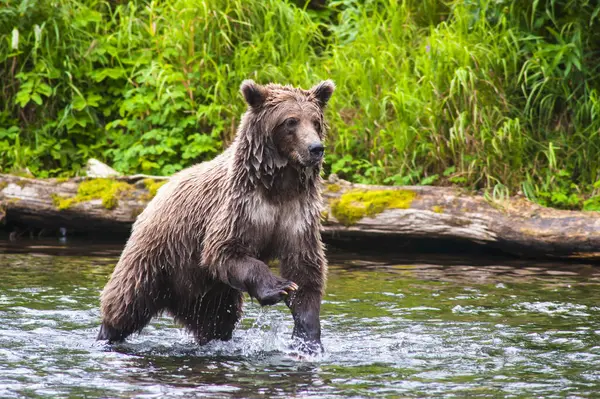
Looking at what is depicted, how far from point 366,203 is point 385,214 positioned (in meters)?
0.23

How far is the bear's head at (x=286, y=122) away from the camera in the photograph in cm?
597

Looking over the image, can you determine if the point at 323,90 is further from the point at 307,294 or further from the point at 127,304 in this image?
the point at 127,304

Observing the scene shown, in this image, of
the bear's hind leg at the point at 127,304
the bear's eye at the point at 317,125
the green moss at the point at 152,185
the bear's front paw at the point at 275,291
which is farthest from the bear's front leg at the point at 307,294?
the green moss at the point at 152,185

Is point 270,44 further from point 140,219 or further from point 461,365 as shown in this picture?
point 461,365

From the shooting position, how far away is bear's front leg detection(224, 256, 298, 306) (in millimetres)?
5789

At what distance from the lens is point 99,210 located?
1048 centimetres

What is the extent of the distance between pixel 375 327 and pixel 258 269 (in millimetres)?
1365

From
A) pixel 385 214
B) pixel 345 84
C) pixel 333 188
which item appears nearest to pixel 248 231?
pixel 385 214

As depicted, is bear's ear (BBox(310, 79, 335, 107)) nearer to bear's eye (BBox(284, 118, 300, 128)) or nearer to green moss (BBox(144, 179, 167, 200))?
bear's eye (BBox(284, 118, 300, 128))

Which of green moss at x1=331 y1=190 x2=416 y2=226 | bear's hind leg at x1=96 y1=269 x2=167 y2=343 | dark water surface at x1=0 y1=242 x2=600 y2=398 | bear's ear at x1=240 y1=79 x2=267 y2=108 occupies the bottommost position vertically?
dark water surface at x1=0 y1=242 x2=600 y2=398

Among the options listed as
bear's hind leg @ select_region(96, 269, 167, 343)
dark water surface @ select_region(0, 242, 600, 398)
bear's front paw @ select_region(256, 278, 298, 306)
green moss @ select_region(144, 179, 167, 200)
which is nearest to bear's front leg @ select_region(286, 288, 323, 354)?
dark water surface @ select_region(0, 242, 600, 398)

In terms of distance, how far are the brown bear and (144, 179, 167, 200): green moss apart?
3.77 meters

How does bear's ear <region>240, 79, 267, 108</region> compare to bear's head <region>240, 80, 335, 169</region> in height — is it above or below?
above

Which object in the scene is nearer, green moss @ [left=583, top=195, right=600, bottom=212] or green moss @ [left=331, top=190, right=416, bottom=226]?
green moss @ [left=331, top=190, right=416, bottom=226]
